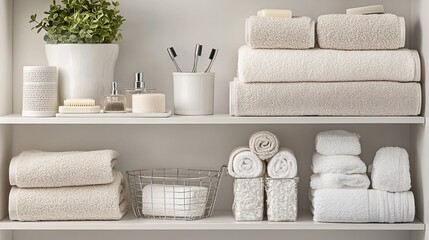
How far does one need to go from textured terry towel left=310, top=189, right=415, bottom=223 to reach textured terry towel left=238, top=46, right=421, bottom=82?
12.4 inches

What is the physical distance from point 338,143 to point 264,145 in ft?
0.68

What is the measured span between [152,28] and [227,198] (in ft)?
1.82

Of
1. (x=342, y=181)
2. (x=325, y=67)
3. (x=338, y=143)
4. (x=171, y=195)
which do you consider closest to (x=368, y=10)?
(x=325, y=67)

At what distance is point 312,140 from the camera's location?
2281mm

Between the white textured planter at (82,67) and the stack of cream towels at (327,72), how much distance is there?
38 centimetres

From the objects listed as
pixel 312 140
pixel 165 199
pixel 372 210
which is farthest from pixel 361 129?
pixel 165 199

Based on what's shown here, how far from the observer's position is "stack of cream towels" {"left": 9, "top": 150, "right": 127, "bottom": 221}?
2080 millimetres

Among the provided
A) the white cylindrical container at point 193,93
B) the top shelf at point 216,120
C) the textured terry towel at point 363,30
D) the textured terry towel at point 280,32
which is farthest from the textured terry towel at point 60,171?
the textured terry towel at point 363,30

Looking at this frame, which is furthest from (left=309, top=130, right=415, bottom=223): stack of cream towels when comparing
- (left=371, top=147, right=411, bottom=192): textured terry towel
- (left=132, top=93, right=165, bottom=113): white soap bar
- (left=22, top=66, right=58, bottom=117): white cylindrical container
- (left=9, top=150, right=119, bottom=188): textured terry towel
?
(left=22, top=66, right=58, bottom=117): white cylindrical container

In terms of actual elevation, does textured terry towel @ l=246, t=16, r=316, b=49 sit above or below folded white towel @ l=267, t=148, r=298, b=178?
above

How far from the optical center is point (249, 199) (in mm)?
2107

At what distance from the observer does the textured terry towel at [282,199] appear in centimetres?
210

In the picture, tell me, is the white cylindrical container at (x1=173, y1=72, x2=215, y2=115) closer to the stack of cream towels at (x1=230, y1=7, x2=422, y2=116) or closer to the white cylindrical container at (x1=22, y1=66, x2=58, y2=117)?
the stack of cream towels at (x1=230, y1=7, x2=422, y2=116)

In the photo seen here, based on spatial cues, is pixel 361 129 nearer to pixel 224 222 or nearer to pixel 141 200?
pixel 224 222
